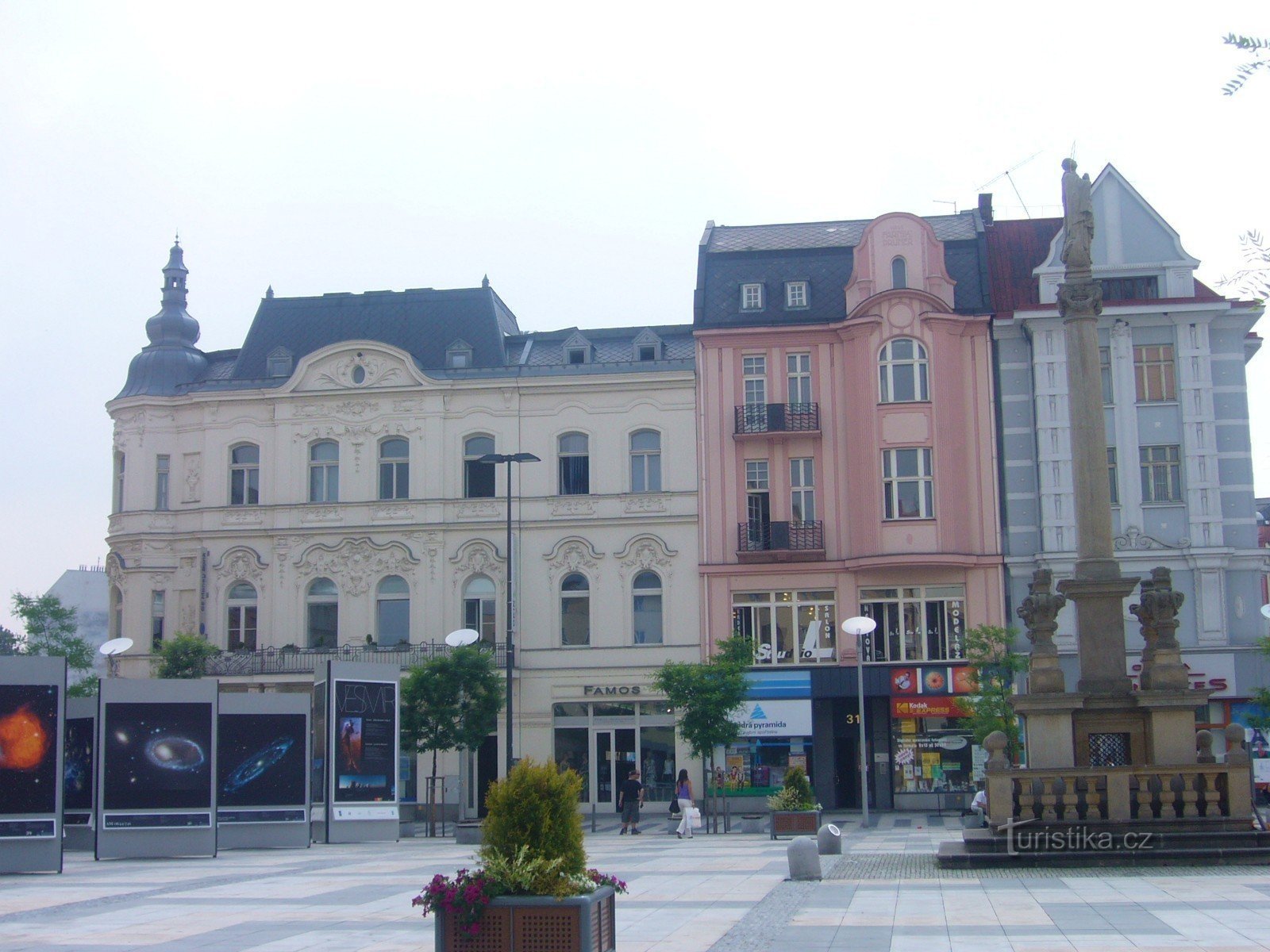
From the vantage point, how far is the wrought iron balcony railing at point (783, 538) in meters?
44.2

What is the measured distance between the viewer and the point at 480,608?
4575 centimetres

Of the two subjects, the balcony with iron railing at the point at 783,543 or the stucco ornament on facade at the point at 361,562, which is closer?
the balcony with iron railing at the point at 783,543

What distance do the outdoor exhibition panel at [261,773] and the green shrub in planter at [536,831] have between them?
19.8 metres

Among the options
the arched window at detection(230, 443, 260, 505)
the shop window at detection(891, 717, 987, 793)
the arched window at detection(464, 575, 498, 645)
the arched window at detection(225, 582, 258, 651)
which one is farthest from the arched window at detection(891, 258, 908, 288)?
the arched window at detection(225, 582, 258, 651)

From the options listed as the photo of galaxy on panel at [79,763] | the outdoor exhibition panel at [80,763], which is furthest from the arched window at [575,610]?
the photo of galaxy on panel at [79,763]

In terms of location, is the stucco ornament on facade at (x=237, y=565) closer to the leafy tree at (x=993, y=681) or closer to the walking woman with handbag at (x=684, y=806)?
the walking woman with handbag at (x=684, y=806)

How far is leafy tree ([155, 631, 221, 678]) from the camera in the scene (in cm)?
4325

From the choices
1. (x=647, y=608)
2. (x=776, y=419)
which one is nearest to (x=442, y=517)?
(x=647, y=608)

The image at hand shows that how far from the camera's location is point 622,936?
49.6ft

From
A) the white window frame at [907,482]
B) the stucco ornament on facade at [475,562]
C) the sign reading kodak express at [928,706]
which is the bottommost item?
the sign reading kodak express at [928,706]

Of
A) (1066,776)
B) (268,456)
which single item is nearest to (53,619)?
(268,456)

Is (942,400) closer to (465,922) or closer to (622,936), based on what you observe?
(622,936)

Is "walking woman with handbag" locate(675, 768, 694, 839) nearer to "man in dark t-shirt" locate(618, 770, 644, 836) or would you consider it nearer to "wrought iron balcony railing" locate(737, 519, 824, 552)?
"man in dark t-shirt" locate(618, 770, 644, 836)

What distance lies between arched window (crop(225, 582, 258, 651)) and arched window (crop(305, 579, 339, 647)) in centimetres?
181
